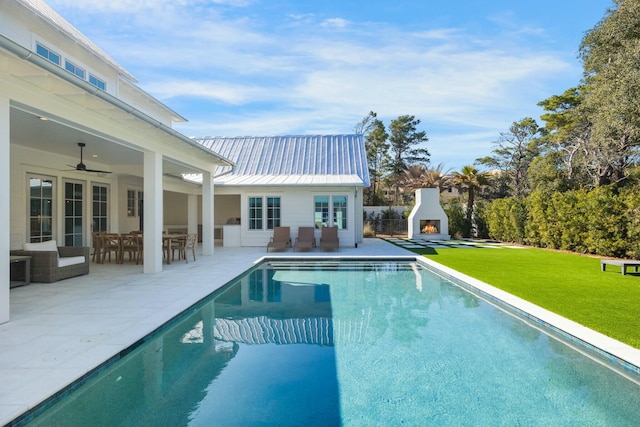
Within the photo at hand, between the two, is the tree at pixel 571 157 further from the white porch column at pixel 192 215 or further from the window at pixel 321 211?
the white porch column at pixel 192 215

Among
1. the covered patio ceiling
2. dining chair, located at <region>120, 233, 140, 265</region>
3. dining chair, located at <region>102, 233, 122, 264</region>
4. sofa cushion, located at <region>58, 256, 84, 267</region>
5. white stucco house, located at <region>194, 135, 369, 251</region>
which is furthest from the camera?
white stucco house, located at <region>194, 135, 369, 251</region>

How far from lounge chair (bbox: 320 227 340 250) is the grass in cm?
423

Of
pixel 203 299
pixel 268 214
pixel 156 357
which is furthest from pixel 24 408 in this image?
pixel 268 214

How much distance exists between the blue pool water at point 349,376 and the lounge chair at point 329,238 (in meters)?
8.48

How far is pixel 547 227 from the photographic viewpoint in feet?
53.4

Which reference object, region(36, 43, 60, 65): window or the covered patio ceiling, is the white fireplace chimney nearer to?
the covered patio ceiling

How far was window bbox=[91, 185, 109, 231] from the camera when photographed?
13.1 meters

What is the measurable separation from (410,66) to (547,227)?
9.14 meters

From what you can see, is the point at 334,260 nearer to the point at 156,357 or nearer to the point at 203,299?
the point at 203,299

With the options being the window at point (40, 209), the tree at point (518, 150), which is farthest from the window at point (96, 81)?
the tree at point (518, 150)

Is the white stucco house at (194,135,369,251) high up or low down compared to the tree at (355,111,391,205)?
down

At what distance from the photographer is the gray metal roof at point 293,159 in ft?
55.9

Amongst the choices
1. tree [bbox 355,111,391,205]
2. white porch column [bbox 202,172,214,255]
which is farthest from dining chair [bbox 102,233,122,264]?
tree [bbox 355,111,391,205]

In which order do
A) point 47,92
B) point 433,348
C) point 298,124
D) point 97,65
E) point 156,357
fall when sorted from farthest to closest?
point 298,124
point 97,65
point 47,92
point 433,348
point 156,357
